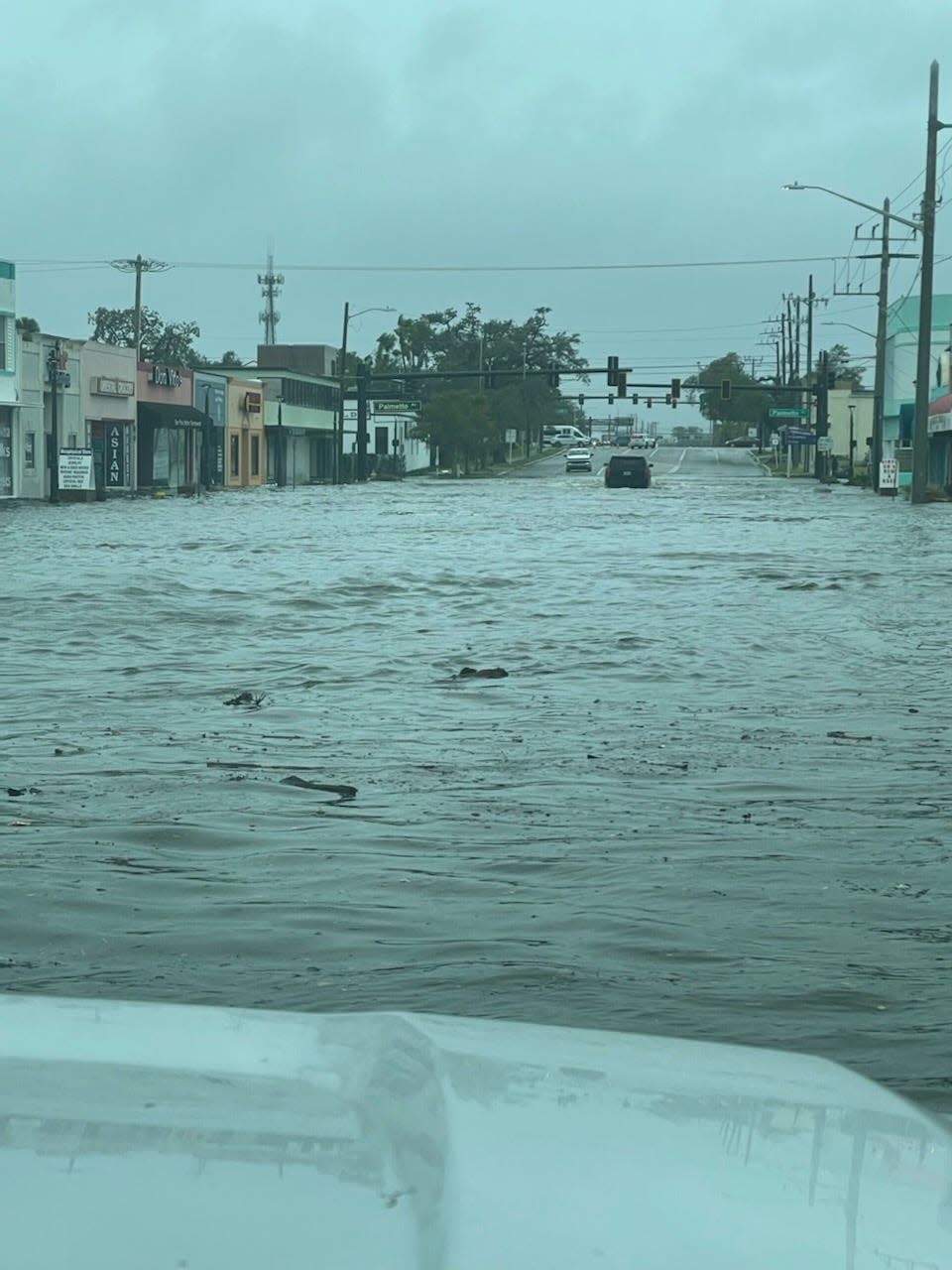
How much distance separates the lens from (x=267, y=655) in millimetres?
15062

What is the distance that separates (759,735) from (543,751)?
1333 mm

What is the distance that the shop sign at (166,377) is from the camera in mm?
74000

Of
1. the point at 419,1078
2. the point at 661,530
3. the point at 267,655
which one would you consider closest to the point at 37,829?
the point at 419,1078

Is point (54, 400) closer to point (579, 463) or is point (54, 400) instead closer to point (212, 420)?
point (212, 420)

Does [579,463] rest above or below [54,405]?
below

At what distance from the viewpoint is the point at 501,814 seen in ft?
27.5

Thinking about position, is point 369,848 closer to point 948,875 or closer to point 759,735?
point 948,875

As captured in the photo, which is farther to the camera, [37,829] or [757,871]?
[37,829]

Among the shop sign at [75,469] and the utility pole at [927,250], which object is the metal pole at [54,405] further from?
the utility pole at [927,250]

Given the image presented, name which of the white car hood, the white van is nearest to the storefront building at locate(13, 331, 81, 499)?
the white car hood

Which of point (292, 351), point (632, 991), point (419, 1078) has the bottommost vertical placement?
point (632, 991)

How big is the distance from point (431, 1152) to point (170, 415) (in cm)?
7478

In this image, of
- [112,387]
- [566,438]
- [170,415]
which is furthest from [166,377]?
[566,438]

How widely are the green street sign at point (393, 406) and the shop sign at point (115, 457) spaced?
58304mm
